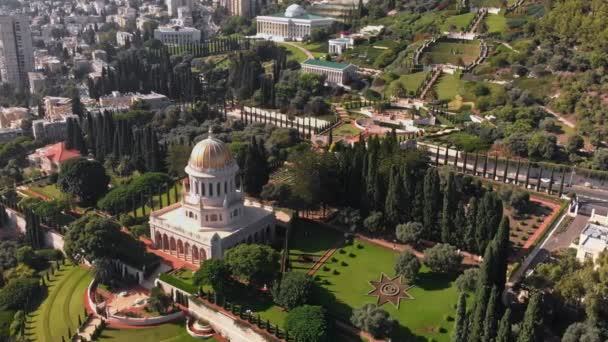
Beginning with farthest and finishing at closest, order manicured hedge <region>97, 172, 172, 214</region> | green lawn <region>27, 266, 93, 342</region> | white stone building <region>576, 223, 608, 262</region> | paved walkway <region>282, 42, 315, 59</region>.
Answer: paved walkway <region>282, 42, 315, 59</region>
manicured hedge <region>97, 172, 172, 214</region>
green lawn <region>27, 266, 93, 342</region>
white stone building <region>576, 223, 608, 262</region>

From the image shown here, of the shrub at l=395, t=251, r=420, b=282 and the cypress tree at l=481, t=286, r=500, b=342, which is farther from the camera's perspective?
the shrub at l=395, t=251, r=420, b=282

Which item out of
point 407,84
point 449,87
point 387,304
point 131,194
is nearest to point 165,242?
point 131,194

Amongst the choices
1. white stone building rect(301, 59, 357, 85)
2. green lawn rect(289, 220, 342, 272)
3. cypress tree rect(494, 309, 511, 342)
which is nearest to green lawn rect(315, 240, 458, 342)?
green lawn rect(289, 220, 342, 272)

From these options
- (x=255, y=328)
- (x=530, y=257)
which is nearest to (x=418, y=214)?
(x=530, y=257)

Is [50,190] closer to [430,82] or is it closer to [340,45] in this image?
[430,82]

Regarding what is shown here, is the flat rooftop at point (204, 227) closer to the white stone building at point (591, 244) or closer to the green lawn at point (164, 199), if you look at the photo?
the green lawn at point (164, 199)

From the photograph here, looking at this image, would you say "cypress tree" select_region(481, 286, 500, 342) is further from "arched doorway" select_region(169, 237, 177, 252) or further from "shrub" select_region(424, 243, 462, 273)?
"arched doorway" select_region(169, 237, 177, 252)
